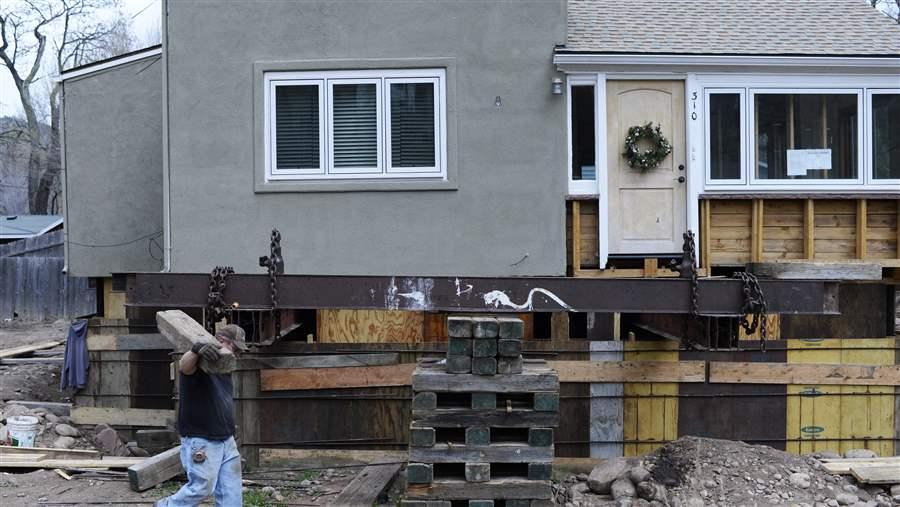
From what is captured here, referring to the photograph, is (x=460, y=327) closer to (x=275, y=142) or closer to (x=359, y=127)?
(x=359, y=127)

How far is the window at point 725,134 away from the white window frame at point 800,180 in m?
0.12

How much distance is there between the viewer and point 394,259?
1020cm

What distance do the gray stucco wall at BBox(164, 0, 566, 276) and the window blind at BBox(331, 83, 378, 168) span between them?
39 centimetres

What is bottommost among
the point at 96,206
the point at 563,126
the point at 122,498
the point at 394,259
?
the point at 122,498

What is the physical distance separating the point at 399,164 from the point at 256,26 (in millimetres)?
2387

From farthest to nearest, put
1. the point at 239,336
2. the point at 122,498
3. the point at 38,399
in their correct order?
the point at 38,399 < the point at 122,498 < the point at 239,336

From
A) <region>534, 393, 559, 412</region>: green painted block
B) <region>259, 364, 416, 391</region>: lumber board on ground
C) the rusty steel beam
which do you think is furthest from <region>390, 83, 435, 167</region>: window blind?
<region>534, 393, 559, 412</region>: green painted block

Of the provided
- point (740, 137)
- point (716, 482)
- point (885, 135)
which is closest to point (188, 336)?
point (716, 482)

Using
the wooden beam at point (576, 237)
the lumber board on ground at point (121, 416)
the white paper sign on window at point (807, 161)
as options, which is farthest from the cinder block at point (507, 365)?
the lumber board on ground at point (121, 416)

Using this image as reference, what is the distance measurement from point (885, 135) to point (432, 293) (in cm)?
652

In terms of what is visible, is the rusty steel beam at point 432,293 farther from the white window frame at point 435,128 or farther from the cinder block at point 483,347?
the white window frame at point 435,128

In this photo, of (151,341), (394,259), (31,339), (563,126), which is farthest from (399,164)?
(31,339)

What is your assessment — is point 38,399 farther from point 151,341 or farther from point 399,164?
point 399,164

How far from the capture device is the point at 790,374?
33.3 ft
